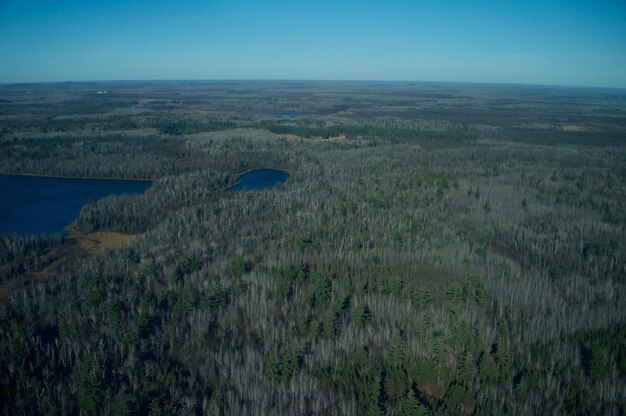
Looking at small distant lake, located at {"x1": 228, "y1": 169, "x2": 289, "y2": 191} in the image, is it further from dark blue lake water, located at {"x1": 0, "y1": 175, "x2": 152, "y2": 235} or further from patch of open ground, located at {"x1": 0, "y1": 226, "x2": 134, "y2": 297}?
patch of open ground, located at {"x1": 0, "y1": 226, "x2": 134, "y2": 297}

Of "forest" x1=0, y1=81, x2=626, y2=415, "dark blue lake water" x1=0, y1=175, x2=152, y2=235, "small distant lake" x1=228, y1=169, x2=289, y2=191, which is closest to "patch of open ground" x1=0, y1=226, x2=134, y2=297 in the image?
"forest" x1=0, y1=81, x2=626, y2=415

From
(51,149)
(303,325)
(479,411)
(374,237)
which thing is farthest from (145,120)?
(479,411)

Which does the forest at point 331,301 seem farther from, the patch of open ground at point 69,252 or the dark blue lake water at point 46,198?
the dark blue lake water at point 46,198

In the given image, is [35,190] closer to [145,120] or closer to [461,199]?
[461,199]

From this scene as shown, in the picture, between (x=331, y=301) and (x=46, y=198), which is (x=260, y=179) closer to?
(x=46, y=198)

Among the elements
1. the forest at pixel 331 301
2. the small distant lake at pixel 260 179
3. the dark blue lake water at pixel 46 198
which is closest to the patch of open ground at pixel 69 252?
the forest at pixel 331 301

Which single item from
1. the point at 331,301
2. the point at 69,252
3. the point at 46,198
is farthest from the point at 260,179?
the point at 331,301
